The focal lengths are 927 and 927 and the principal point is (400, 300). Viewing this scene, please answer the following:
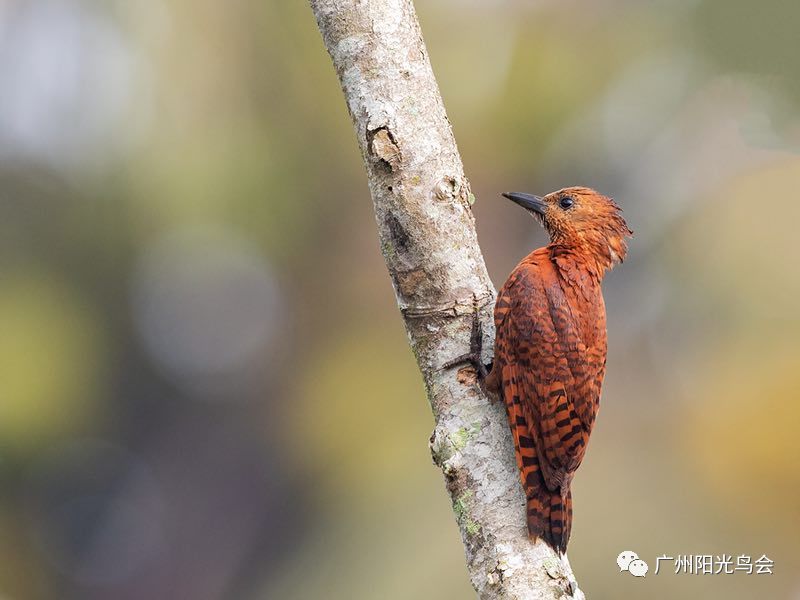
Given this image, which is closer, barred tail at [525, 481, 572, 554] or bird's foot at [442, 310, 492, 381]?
barred tail at [525, 481, 572, 554]

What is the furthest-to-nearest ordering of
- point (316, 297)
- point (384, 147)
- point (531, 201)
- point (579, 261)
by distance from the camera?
point (316, 297), point (531, 201), point (579, 261), point (384, 147)

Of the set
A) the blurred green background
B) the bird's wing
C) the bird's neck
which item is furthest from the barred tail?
the blurred green background

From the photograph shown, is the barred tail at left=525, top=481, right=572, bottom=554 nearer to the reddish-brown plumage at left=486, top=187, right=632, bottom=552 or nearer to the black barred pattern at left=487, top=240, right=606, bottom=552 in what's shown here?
the reddish-brown plumage at left=486, top=187, right=632, bottom=552

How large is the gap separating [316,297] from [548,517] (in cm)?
1066

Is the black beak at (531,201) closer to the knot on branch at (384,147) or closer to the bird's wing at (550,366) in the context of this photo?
the bird's wing at (550,366)

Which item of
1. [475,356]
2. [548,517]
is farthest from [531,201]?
[548,517]

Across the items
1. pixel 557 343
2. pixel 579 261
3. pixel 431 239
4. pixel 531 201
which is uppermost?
pixel 531 201

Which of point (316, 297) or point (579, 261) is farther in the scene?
point (316, 297)

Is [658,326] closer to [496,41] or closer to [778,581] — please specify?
[778,581]

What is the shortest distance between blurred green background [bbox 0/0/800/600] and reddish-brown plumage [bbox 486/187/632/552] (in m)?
6.88

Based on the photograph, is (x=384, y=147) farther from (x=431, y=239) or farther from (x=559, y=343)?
Result: (x=559, y=343)

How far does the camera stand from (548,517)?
301cm

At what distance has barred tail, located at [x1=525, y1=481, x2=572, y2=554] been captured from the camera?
9.52 ft

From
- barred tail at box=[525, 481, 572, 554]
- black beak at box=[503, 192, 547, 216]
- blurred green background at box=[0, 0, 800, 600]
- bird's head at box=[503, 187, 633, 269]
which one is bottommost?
barred tail at box=[525, 481, 572, 554]
